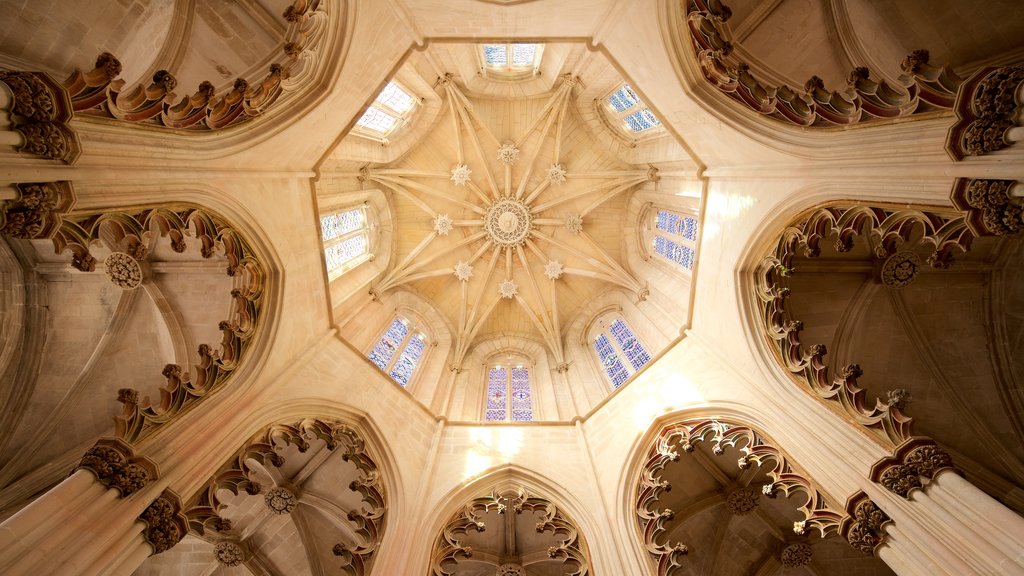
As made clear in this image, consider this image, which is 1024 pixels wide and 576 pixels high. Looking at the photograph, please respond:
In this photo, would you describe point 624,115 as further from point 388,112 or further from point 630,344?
point 388,112

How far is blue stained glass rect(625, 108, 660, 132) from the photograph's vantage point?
13.3 metres

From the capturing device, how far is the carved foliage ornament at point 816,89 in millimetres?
5145

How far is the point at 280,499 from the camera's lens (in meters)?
10.8

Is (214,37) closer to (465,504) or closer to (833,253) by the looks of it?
(465,504)

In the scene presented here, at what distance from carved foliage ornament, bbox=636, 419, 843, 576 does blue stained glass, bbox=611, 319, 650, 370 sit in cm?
339

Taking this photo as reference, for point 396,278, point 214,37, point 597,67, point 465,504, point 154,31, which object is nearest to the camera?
point 154,31

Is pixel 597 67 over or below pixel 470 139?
below

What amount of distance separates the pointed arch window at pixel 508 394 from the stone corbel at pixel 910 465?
26.6 ft

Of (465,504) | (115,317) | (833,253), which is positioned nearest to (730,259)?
(833,253)

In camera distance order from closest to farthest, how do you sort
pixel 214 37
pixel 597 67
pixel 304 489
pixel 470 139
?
pixel 214 37 → pixel 304 489 → pixel 597 67 → pixel 470 139

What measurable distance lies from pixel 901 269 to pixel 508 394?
9.26m

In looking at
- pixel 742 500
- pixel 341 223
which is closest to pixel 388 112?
pixel 341 223

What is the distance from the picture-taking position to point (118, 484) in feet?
16.8

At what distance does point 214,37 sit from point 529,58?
28.5ft
